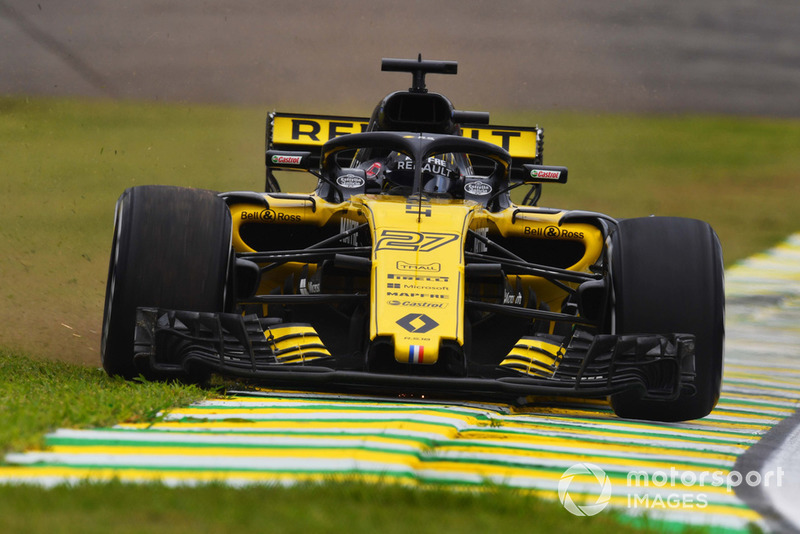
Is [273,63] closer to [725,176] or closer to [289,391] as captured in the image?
[725,176]

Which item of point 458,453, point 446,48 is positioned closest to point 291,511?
point 458,453

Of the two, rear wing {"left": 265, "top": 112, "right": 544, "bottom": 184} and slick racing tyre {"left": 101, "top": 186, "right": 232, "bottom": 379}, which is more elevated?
rear wing {"left": 265, "top": 112, "right": 544, "bottom": 184}

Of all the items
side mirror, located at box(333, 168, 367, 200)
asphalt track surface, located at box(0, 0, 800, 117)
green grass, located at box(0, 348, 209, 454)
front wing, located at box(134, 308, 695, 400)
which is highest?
asphalt track surface, located at box(0, 0, 800, 117)

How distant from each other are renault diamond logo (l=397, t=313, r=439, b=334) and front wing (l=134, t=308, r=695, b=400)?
0.29 metres

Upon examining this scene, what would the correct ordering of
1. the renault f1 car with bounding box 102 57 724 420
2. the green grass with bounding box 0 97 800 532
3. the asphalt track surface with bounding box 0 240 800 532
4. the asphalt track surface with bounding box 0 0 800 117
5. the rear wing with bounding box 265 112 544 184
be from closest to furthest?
the green grass with bounding box 0 97 800 532, the asphalt track surface with bounding box 0 240 800 532, the renault f1 car with bounding box 102 57 724 420, the rear wing with bounding box 265 112 544 184, the asphalt track surface with bounding box 0 0 800 117

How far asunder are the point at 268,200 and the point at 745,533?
426 cm

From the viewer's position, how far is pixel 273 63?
28.2m

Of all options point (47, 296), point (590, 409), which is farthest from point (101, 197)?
point (590, 409)

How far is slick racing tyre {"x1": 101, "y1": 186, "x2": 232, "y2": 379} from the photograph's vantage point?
241 inches

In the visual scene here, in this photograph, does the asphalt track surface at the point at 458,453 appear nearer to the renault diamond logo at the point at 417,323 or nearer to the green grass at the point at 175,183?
the green grass at the point at 175,183

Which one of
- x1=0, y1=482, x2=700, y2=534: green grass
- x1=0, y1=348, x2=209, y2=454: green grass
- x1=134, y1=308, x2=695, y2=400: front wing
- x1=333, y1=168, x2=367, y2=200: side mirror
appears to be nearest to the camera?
x1=0, y1=482, x2=700, y2=534: green grass

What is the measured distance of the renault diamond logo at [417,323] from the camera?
607 cm

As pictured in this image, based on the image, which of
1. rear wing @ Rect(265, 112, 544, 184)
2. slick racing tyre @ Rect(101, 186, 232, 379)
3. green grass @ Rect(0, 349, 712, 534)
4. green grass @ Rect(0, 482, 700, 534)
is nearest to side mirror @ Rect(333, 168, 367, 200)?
slick racing tyre @ Rect(101, 186, 232, 379)

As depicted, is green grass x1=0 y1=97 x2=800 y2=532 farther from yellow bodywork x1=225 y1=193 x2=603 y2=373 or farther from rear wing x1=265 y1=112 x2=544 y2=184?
rear wing x1=265 y1=112 x2=544 y2=184
